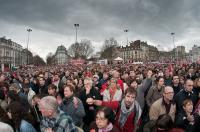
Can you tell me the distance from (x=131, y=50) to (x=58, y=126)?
560ft

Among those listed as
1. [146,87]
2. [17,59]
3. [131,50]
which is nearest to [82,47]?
[131,50]

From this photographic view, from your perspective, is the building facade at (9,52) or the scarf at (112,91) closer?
the scarf at (112,91)

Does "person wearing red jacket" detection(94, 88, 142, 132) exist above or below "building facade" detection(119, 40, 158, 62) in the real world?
below

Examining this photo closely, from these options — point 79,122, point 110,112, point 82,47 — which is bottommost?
point 79,122

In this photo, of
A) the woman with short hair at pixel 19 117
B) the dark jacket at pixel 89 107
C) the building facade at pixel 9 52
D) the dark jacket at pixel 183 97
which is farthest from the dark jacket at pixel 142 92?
the building facade at pixel 9 52

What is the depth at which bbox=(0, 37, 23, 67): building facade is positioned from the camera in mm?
156038

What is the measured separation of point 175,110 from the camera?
21.0 ft

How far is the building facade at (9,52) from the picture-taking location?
15604 cm

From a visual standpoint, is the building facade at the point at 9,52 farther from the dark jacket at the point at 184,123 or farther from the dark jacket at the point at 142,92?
the dark jacket at the point at 184,123

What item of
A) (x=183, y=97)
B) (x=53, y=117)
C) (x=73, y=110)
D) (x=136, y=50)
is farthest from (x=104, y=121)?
(x=136, y=50)

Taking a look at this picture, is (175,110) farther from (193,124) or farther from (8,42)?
(8,42)

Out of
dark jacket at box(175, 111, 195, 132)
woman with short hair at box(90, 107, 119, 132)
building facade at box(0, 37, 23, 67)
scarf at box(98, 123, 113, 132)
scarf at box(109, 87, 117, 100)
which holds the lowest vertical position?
dark jacket at box(175, 111, 195, 132)

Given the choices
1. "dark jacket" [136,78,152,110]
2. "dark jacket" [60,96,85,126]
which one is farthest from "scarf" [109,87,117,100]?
"dark jacket" [60,96,85,126]

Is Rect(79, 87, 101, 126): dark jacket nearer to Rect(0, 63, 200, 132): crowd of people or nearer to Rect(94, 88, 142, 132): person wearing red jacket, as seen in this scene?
Rect(0, 63, 200, 132): crowd of people
